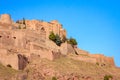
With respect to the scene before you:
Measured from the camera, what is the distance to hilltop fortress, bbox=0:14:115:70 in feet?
230

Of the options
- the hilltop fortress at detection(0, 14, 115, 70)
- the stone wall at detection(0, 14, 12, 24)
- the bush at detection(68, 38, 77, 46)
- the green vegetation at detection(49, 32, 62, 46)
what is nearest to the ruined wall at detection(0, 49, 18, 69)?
the hilltop fortress at detection(0, 14, 115, 70)

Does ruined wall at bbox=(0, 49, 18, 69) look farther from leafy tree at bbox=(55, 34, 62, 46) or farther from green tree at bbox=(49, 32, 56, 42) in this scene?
leafy tree at bbox=(55, 34, 62, 46)

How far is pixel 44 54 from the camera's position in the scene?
73688 mm

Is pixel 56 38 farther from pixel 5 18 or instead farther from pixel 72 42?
pixel 5 18

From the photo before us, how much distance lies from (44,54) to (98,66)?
9.15 meters

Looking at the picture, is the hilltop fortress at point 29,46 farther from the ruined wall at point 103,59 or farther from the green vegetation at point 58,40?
the green vegetation at point 58,40

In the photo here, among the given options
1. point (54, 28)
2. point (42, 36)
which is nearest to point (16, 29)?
point (42, 36)

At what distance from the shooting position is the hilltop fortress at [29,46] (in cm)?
7012

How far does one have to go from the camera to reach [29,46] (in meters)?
74.3

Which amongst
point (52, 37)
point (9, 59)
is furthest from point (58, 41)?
point (9, 59)

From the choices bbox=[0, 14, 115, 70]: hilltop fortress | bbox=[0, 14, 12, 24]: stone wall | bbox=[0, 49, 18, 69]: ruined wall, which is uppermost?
bbox=[0, 14, 12, 24]: stone wall

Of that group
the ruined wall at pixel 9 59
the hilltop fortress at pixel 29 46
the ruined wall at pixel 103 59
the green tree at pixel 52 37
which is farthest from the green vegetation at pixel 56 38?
the ruined wall at pixel 9 59

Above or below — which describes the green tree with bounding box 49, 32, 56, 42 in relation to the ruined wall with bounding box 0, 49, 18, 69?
above

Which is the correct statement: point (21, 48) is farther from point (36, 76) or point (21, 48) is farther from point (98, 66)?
point (98, 66)
